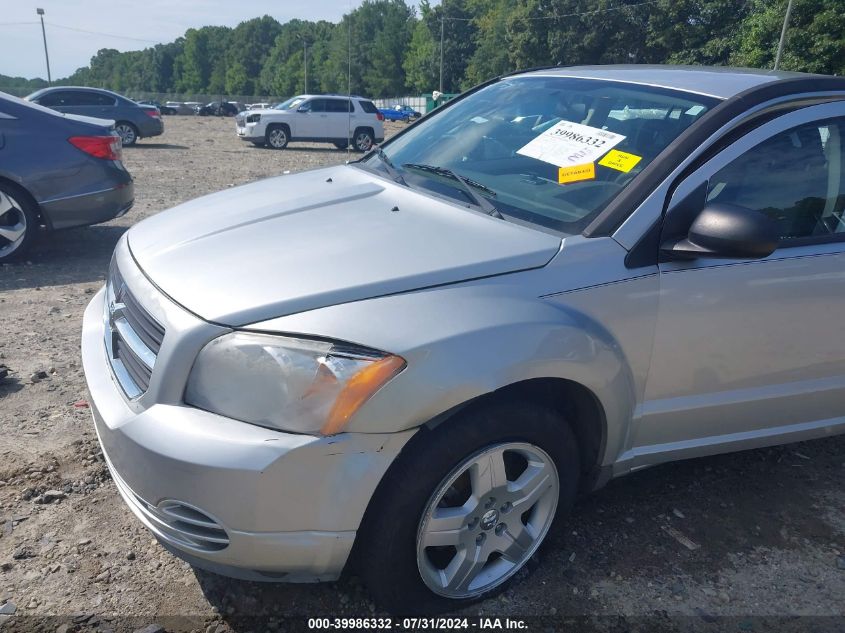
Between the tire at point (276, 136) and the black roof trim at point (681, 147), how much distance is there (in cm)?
1946

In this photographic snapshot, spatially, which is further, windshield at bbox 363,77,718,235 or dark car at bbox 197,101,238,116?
dark car at bbox 197,101,238,116

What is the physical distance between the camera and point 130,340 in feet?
7.42

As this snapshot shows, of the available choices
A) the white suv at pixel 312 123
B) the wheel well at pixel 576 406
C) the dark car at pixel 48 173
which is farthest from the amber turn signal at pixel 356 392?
the white suv at pixel 312 123

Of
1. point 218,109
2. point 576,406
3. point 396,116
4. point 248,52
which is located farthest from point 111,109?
point 248,52

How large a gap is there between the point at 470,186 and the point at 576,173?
1.35ft

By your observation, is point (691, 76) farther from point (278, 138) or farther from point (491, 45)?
point (491, 45)

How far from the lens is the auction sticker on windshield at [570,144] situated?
8.63 feet

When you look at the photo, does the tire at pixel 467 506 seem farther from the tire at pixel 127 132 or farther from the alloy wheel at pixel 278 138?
the alloy wheel at pixel 278 138

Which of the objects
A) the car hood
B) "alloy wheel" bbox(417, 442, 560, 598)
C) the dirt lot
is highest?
the car hood

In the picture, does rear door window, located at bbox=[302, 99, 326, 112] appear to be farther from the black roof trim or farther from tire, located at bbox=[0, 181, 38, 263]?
the black roof trim

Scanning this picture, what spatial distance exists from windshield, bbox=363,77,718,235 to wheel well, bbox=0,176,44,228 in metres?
3.69

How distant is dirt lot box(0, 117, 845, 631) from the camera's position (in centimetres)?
228

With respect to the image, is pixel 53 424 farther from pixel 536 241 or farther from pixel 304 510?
pixel 536 241

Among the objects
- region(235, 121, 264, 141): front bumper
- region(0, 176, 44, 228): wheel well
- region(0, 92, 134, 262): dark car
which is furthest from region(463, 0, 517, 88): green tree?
region(0, 176, 44, 228): wheel well
